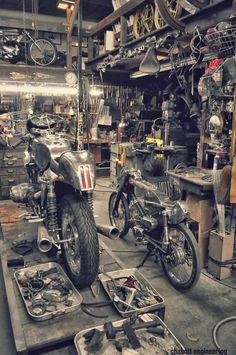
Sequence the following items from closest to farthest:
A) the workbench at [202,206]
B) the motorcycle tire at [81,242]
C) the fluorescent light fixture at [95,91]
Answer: the motorcycle tire at [81,242] → the workbench at [202,206] → the fluorescent light fixture at [95,91]

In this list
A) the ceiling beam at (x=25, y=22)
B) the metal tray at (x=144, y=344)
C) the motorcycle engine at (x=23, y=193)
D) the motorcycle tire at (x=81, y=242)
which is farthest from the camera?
the ceiling beam at (x=25, y=22)

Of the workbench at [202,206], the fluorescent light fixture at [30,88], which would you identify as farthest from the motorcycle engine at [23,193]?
the fluorescent light fixture at [30,88]

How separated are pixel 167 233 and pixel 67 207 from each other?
962 mm

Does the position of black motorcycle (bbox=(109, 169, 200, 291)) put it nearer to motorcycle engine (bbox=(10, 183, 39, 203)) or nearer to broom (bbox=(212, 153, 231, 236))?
broom (bbox=(212, 153, 231, 236))

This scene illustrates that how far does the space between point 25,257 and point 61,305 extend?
0.99 meters

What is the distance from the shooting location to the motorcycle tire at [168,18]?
12.2 feet

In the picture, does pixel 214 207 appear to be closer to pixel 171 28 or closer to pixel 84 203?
pixel 84 203

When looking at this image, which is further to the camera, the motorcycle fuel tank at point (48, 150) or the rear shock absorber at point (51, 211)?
the motorcycle fuel tank at point (48, 150)

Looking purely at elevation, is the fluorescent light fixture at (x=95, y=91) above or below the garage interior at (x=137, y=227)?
above

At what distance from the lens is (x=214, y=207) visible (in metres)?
3.16

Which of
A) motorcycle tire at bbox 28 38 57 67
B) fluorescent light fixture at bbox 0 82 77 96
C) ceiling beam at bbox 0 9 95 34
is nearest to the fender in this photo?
fluorescent light fixture at bbox 0 82 77 96

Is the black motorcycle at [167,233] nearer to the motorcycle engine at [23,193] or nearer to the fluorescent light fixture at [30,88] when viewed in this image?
the motorcycle engine at [23,193]

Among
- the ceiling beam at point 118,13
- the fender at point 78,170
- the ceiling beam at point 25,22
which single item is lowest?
the fender at point 78,170

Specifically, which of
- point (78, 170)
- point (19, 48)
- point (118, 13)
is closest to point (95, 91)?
point (118, 13)
